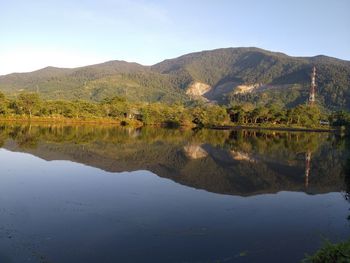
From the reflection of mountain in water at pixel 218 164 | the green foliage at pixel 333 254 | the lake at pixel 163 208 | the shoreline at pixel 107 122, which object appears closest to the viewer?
the green foliage at pixel 333 254

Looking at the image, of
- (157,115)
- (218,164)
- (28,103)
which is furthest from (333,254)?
(157,115)

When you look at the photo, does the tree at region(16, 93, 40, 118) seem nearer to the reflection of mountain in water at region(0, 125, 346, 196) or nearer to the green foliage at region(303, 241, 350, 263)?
the reflection of mountain in water at region(0, 125, 346, 196)

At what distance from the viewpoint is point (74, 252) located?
10.4m

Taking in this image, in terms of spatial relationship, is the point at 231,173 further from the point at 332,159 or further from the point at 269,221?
the point at 332,159

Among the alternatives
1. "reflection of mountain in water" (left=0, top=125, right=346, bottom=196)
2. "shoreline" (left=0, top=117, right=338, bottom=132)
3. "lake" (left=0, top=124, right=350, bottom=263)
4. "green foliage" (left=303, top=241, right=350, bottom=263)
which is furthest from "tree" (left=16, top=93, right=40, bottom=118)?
"green foliage" (left=303, top=241, right=350, bottom=263)

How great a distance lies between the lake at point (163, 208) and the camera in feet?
35.6

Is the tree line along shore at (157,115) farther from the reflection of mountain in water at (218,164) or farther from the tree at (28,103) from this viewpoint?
the reflection of mountain in water at (218,164)

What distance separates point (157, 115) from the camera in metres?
96.7

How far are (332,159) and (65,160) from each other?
26.3 meters

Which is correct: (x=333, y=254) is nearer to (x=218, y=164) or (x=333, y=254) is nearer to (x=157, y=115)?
(x=218, y=164)

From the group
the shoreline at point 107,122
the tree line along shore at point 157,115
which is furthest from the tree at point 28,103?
the shoreline at point 107,122

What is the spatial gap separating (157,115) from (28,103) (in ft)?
108

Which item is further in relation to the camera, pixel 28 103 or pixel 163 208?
pixel 28 103

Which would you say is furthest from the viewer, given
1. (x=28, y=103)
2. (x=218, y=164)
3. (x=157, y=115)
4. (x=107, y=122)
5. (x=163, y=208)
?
(x=157, y=115)
